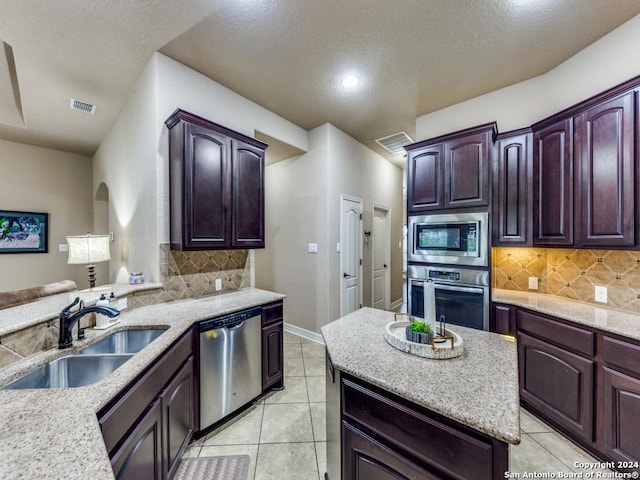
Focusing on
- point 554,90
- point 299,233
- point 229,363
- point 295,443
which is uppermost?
point 554,90

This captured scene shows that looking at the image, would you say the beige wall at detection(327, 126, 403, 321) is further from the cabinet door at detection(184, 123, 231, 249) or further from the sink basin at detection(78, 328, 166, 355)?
the sink basin at detection(78, 328, 166, 355)

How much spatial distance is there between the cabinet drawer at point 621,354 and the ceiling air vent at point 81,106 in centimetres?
552

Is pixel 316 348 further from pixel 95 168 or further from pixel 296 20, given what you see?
pixel 95 168

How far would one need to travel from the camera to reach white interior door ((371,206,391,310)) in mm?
4887

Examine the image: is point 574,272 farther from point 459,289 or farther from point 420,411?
point 420,411

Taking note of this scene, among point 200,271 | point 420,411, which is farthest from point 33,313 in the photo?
point 420,411

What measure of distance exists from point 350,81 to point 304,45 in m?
0.68

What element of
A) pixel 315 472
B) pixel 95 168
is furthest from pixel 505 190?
pixel 95 168

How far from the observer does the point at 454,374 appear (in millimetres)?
1107

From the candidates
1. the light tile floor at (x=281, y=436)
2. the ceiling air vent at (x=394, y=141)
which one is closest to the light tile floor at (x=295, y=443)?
the light tile floor at (x=281, y=436)

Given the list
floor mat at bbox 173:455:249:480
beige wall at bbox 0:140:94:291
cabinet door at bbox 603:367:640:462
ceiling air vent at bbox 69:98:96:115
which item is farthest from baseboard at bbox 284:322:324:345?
ceiling air vent at bbox 69:98:96:115

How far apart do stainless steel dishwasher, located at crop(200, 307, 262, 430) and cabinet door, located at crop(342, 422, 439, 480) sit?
1179 millimetres

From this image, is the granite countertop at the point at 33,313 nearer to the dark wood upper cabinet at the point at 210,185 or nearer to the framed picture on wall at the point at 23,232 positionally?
the dark wood upper cabinet at the point at 210,185

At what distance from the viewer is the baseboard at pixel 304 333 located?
12.2 feet
